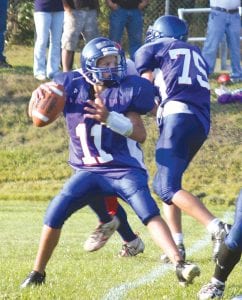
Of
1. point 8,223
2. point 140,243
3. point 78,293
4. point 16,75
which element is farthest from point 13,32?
point 78,293

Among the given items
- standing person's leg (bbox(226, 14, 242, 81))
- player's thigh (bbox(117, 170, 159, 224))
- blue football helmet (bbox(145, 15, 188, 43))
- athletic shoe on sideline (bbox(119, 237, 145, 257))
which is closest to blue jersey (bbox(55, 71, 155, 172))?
player's thigh (bbox(117, 170, 159, 224))

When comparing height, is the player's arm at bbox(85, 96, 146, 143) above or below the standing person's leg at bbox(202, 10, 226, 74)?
above

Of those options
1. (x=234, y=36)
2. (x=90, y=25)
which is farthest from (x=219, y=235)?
(x=234, y=36)

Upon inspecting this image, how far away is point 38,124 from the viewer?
6766 millimetres

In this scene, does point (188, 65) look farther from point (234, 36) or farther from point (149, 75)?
point (234, 36)

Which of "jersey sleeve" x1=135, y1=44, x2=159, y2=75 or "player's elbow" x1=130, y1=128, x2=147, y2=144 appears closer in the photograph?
"player's elbow" x1=130, y1=128, x2=147, y2=144

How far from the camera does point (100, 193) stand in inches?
265

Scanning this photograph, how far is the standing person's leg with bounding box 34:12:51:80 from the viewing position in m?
13.6

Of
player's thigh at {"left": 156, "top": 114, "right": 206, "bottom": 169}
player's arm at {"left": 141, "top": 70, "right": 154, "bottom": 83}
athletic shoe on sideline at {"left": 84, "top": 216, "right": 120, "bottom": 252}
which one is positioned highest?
player's arm at {"left": 141, "top": 70, "right": 154, "bottom": 83}

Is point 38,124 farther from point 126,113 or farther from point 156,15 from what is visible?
point 156,15

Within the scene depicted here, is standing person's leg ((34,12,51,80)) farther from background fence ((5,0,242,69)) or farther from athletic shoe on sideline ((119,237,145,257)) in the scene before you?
athletic shoe on sideline ((119,237,145,257))

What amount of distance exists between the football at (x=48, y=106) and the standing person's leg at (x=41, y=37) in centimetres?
702

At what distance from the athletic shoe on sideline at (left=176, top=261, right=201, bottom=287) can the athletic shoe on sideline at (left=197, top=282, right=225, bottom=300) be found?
205 mm

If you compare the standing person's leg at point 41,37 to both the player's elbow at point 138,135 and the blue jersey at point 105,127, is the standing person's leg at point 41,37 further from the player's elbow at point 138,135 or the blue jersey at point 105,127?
the player's elbow at point 138,135
